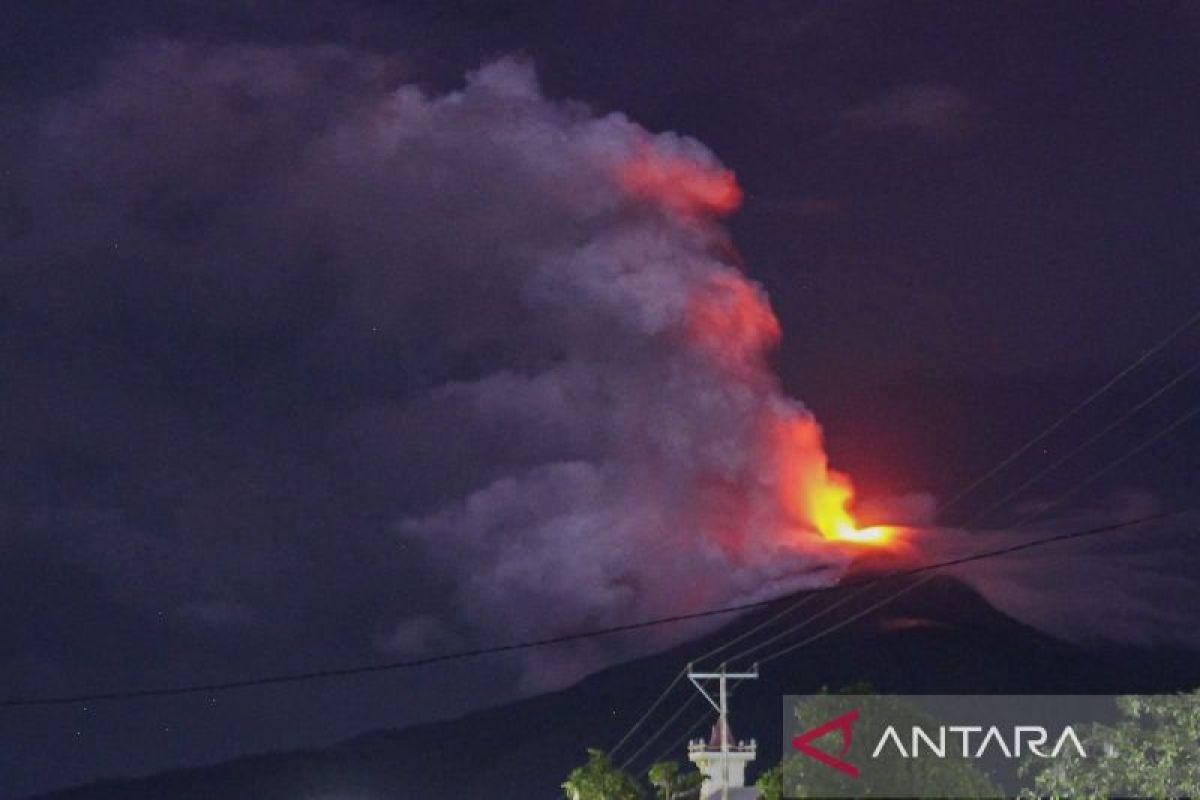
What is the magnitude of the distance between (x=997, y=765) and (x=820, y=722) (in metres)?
83.4

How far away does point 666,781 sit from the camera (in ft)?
294

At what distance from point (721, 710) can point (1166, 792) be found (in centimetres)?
2563

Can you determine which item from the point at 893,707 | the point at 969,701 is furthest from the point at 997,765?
the point at 893,707

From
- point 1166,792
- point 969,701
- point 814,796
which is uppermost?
point 969,701

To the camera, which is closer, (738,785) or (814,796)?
(814,796)

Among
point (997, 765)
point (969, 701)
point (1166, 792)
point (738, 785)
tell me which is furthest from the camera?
point (997, 765)

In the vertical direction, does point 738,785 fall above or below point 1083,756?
above

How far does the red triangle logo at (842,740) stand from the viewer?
125 feet

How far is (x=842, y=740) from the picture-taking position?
127ft

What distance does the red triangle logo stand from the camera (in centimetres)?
3819

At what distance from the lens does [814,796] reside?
121ft

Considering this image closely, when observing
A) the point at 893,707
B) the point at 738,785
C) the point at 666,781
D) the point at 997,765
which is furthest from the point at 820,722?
the point at 997,765

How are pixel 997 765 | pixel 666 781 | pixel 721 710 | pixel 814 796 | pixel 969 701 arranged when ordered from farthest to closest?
pixel 997 765, pixel 666 781, pixel 721 710, pixel 969 701, pixel 814 796

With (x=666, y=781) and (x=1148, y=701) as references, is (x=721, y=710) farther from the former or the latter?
(x=1148, y=701)
